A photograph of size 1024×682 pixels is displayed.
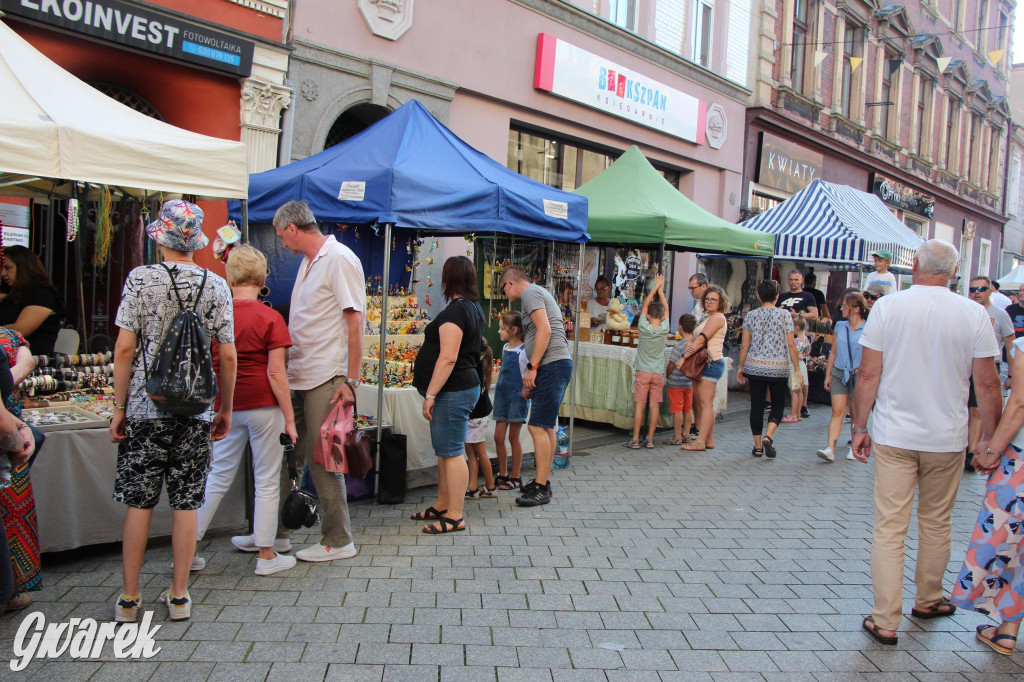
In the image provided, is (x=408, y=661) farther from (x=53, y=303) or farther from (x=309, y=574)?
(x=53, y=303)

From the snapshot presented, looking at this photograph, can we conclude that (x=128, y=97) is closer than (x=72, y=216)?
No

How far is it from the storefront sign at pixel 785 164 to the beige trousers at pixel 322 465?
13732 millimetres

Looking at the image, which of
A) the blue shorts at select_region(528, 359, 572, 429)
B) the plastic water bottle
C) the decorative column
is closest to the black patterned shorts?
the blue shorts at select_region(528, 359, 572, 429)

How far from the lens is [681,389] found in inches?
316

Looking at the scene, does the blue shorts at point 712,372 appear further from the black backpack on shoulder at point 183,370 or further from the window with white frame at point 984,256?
the window with white frame at point 984,256

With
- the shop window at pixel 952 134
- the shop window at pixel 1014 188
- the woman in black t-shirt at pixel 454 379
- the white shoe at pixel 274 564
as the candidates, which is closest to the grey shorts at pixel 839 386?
the woman in black t-shirt at pixel 454 379

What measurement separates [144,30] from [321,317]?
14.4 ft

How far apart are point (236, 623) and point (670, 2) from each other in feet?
43.2

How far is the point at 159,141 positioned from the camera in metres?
4.38

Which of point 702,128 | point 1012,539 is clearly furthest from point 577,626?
point 702,128

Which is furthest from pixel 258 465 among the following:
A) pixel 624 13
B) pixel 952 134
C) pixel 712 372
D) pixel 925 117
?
pixel 952 134

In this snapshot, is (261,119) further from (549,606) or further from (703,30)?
(703,30)

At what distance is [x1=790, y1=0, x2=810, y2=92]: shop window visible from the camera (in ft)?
55.5

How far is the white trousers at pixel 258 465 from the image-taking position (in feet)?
13.0
